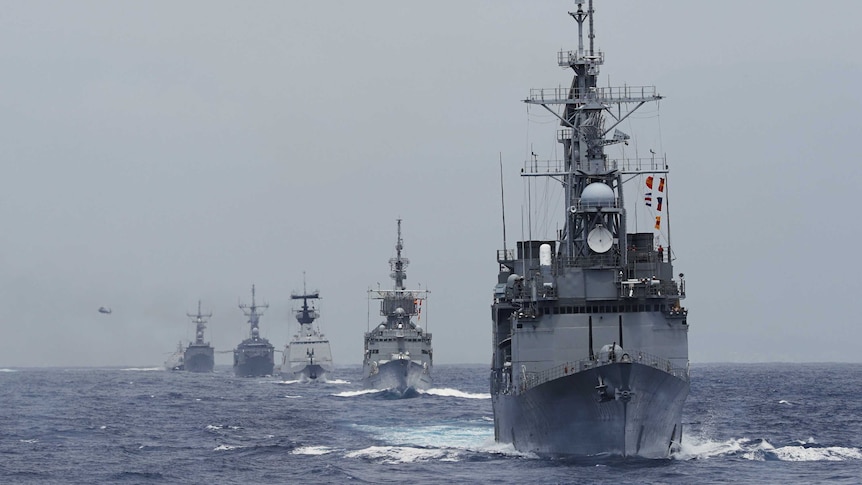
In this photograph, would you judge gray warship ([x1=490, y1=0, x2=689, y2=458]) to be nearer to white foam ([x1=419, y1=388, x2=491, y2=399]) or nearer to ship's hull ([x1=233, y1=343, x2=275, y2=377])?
white foam ([x1=419, y1=388, x2=491, y2=399])

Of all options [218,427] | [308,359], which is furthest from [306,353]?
[218,427]

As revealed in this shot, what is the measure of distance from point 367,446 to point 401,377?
175ft

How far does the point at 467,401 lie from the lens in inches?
3642

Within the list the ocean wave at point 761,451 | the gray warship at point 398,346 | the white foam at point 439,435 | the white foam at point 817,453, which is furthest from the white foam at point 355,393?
the white foam at point 817,453

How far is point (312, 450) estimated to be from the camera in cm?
4938

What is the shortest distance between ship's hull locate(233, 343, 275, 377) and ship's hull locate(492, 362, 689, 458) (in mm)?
151218

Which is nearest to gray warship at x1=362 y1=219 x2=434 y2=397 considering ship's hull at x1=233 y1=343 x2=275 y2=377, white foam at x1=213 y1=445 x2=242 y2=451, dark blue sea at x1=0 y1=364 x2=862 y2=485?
dark blue sea at x1=0 y1=364 x2=862 y2=485

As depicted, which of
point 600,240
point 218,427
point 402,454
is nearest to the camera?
point 600,240

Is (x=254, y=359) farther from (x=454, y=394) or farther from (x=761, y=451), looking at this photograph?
(x=761, y=451)

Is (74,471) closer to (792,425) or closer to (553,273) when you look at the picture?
(553,273)

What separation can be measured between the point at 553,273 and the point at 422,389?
6408 cm

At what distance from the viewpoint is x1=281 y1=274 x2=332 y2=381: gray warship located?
149 m

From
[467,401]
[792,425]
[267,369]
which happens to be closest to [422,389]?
[467,401]

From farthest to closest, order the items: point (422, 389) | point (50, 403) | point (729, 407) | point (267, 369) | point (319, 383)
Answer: point (267, 369), point (319, 383), point (422, 389), point (50, 403), point (729, 407)
